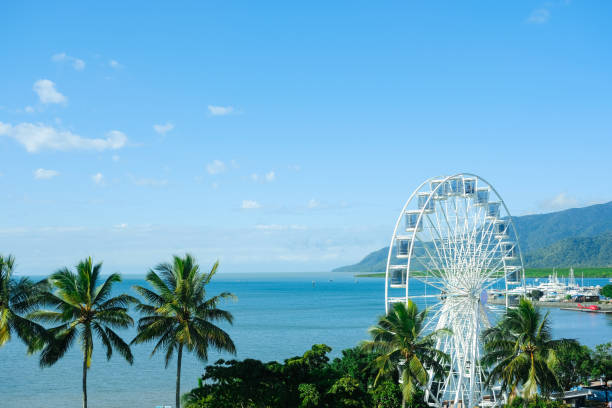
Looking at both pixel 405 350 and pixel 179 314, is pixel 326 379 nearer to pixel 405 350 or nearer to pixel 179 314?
pixel 405 350

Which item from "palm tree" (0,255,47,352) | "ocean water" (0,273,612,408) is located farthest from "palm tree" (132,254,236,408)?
"ocean water" (0,273,612,408)

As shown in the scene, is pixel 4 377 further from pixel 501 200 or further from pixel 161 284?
pixel 501 200

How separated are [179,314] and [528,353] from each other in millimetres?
17068

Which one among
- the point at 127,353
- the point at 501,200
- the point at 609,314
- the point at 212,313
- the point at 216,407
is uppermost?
the point at 501,200

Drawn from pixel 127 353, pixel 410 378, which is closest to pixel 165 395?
pixel 127 353

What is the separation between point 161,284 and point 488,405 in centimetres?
2467

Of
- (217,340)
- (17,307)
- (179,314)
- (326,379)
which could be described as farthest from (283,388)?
(17,307)

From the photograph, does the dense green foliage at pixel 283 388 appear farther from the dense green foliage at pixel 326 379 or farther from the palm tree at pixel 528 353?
the palm tree at pixel 528 353

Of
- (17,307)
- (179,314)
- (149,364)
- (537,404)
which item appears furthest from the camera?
(149,364)

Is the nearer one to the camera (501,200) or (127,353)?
(127,353)

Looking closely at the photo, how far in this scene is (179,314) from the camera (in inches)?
1093

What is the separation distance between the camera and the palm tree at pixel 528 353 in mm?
28016

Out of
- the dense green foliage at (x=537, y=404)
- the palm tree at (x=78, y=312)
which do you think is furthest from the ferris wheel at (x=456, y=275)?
the palm tree at (x=78, y=312)

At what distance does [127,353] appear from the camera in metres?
27.6
